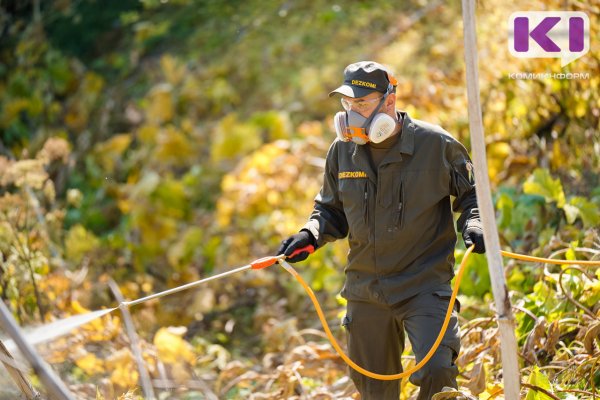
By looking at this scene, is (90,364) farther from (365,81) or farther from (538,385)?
(538,385)

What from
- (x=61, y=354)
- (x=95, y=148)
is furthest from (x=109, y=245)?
(x=61, y=354)

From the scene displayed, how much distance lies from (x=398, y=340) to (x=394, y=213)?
634 mm

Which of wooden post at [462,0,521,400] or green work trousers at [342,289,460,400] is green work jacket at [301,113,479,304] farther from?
wooden post at [462,0,521,400]

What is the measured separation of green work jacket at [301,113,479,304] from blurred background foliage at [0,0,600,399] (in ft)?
2.12

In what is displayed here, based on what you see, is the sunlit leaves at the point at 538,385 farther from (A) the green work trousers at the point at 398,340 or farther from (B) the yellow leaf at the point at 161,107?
(B) the yellow leaf at the point at 161,107

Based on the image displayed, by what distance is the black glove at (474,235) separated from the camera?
362cm

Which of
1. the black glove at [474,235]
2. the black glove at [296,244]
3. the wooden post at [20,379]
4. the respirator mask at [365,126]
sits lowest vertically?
the wooden post at [20,379]

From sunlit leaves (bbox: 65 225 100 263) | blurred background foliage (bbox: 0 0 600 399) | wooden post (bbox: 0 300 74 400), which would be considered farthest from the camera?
sunlit leaves (bbox: 65 225 100 263)

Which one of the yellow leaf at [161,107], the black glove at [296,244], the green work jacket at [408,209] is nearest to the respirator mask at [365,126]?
the green work jacket at [408,209]

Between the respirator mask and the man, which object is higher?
the respirator mask

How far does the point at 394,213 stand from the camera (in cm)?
387

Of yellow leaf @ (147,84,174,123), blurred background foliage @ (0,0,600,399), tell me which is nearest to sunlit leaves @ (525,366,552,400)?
blurred background foliage @ (0,0,600,399)

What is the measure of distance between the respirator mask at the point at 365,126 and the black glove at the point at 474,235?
0.53 meters

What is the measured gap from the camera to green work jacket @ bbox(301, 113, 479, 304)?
3.86 meters
